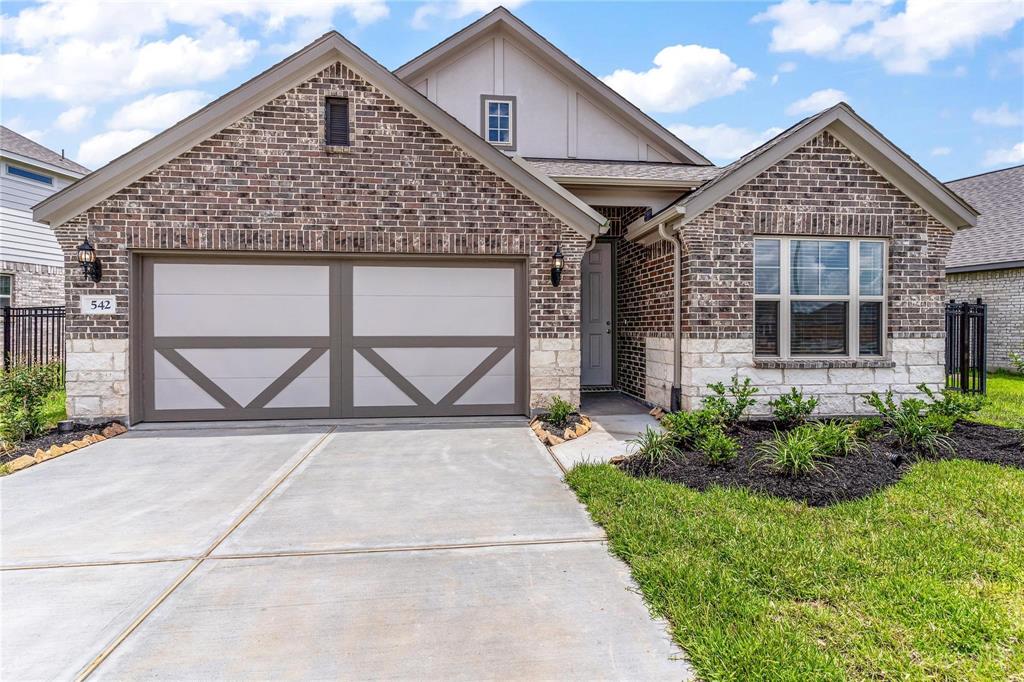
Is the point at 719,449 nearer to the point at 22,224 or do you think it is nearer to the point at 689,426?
the point at 689,426

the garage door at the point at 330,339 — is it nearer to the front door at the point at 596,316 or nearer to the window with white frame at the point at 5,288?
the front door at the point at 596,316

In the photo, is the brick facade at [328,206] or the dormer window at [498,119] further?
the dormer window at [498,119]

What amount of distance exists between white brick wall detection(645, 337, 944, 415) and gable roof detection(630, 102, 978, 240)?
1872 millimetres

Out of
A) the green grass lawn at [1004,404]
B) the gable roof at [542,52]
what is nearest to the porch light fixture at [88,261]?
the gable roof at [542,52]

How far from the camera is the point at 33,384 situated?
273 inches

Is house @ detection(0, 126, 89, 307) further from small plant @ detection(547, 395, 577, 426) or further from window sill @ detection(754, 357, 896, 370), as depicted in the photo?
window sill @ detection(754, 357, 896, 370)

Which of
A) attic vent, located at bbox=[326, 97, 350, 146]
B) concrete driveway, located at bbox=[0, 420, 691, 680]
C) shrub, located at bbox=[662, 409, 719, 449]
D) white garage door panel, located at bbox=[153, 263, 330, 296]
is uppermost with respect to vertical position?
attic vent, located at bbox=[326, 97, 350, 146]

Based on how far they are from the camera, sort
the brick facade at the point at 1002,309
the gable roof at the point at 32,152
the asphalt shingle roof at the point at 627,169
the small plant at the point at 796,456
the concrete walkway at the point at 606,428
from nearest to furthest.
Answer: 1. the small plant at the point at 796,456
2. the concrete walkway at the point at 606,428
3. the asphalt shingle roof at the point at 627,169
4. the brick facade at the point at 1002,309
5. the gable roof at the point at 32,152

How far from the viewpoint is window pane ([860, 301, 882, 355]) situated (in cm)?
802

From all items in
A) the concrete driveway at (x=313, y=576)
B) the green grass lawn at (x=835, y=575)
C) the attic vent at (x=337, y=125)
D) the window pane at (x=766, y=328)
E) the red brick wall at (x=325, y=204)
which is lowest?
the concrete driveway at (x=313, y=576)

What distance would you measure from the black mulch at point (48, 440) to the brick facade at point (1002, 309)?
18.9m

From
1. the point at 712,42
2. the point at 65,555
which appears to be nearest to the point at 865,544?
the point at 65,555

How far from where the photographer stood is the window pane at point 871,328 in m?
8.02

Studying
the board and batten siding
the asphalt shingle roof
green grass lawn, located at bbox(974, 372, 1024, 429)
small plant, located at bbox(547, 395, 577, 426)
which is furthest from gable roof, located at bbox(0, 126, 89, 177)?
green grass lawn, located at bbox(974, 372, 1024, 429)
